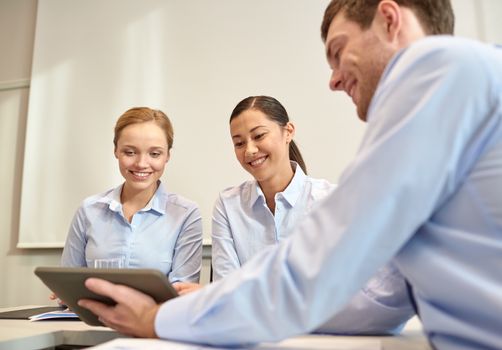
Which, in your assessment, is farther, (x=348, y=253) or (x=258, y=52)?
(x=258, y=52)

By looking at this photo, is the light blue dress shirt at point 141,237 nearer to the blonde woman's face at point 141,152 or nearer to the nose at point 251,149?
the blonde woman's face at point 141,152

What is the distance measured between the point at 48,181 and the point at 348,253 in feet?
8.68

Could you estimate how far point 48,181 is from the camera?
2783 mm

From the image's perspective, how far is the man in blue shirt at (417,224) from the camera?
1.77ft

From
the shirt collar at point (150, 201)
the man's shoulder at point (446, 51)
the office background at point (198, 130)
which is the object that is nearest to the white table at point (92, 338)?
the man's shoulder at point (446, 51)

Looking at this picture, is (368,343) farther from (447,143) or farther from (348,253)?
(447,143)

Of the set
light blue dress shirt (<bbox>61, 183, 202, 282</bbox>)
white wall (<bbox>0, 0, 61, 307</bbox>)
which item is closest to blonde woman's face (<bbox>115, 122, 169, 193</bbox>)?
light blue dress shirt (<bbox>61, 183, 202, 282</bbox>)

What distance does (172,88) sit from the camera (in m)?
2.67

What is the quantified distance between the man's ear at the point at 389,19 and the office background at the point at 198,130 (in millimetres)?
1549

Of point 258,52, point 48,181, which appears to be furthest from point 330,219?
point 48,181

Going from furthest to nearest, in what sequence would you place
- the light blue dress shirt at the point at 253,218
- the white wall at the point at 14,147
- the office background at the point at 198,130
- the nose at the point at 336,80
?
the white wall at the point at 14,147 → the office background at the point at 198,130 → the light blue dress shirt at the point at 253,218 → the nose at the point at 336,80

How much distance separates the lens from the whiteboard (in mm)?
2416

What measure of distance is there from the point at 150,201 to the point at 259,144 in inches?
21.7

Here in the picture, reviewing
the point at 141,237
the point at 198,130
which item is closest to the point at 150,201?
the point at 141,237
